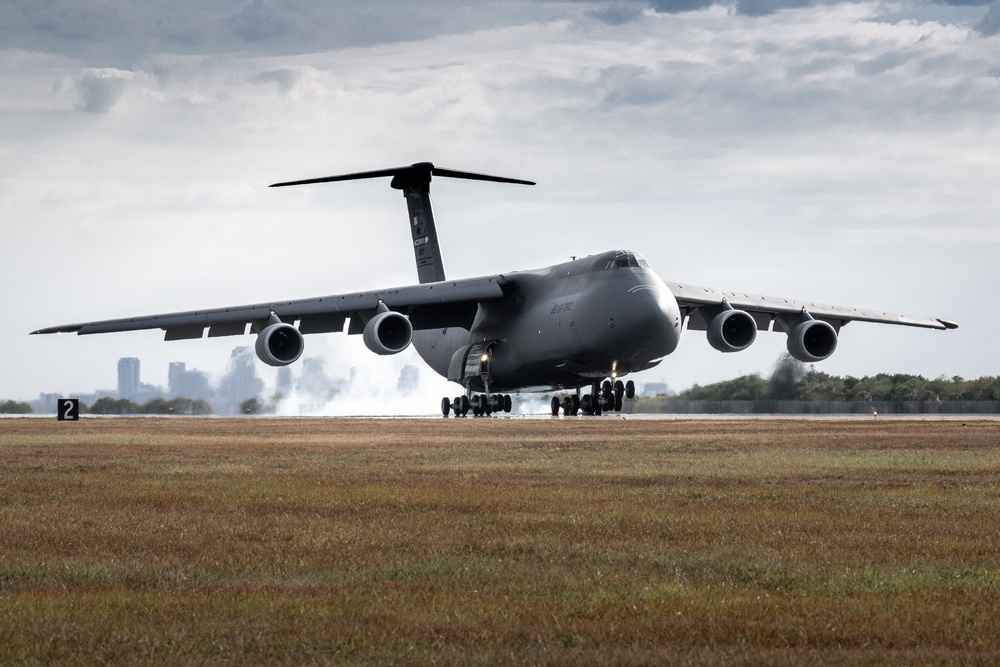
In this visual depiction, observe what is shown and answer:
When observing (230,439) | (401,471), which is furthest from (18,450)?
(401,471)

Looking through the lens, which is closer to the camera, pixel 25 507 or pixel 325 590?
pixel 325 590

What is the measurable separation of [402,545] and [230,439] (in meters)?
19.2

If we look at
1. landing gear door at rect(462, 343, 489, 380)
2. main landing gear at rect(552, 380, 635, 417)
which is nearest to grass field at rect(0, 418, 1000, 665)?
main landing gear at rect(552, 380, 635, 417)

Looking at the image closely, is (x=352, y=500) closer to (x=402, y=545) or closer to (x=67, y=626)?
(x=402, y=545)

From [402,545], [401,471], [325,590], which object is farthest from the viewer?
[401,471]

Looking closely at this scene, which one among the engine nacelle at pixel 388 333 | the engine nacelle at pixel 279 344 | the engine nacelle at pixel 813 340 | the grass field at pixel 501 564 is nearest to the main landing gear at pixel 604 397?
the engine nacelle at pixel 813 340

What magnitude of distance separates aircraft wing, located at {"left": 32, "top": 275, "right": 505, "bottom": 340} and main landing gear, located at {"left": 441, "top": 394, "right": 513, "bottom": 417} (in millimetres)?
3769

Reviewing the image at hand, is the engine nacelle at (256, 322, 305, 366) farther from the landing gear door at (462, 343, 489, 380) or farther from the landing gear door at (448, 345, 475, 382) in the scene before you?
the landing gear door at (448, 345, 475, 382)

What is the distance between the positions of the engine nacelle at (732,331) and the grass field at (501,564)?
2500 centimetres

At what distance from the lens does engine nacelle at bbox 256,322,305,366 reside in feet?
137

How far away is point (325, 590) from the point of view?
824 cm

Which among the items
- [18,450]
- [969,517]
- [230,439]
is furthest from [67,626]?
[230,439]

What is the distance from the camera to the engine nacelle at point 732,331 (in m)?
44.2

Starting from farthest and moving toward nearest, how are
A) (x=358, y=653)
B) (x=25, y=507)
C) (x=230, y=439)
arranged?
(x=230, y=439), (x=25, y=507), (x=358, y=653)
